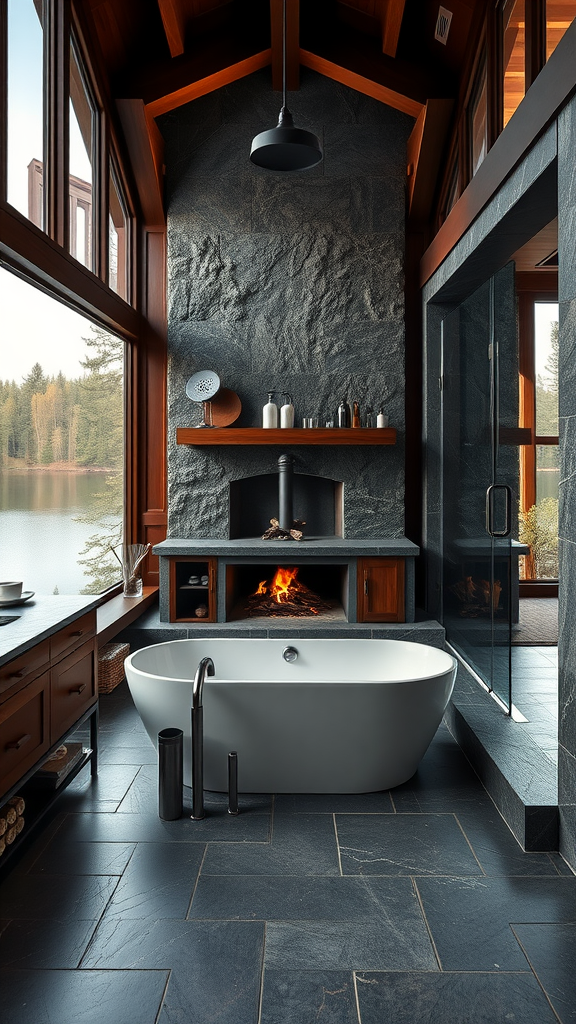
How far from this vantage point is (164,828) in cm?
286

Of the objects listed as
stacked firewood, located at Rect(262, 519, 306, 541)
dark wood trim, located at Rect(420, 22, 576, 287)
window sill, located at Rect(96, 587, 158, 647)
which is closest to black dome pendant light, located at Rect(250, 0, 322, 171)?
dark wood trim, located at Rect(420, 22, 576, 287)

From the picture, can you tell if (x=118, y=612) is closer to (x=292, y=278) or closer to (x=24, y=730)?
(x=24, y=730)

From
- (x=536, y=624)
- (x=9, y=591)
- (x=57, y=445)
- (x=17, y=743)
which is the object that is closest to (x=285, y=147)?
(x=57, y=445)

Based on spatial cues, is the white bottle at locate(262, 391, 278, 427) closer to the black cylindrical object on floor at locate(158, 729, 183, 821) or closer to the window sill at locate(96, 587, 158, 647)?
the window sill at locate(96, 587, 158, 647)

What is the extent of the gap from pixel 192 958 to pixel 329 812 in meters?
1.04

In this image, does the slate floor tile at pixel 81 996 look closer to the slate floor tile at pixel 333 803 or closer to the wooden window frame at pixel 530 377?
the slate floor tile at pixel 333 803

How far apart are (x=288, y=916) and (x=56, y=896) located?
76cm

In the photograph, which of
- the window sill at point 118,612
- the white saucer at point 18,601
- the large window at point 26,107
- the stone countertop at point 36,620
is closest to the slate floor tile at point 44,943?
the stone countertop at point 36,620

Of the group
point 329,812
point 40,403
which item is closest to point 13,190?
point 40,403

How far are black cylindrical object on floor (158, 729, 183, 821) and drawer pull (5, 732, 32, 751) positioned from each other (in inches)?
23.2

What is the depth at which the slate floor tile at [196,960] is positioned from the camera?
6.13 feet

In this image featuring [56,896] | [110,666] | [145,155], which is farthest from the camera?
[145,155]

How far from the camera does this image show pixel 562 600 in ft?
8.64

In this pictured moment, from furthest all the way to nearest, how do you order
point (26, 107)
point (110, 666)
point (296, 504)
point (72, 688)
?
1. point (296, 504)
2. point (110, 666)
3. point (26, 107)
4. point (72, 688)
